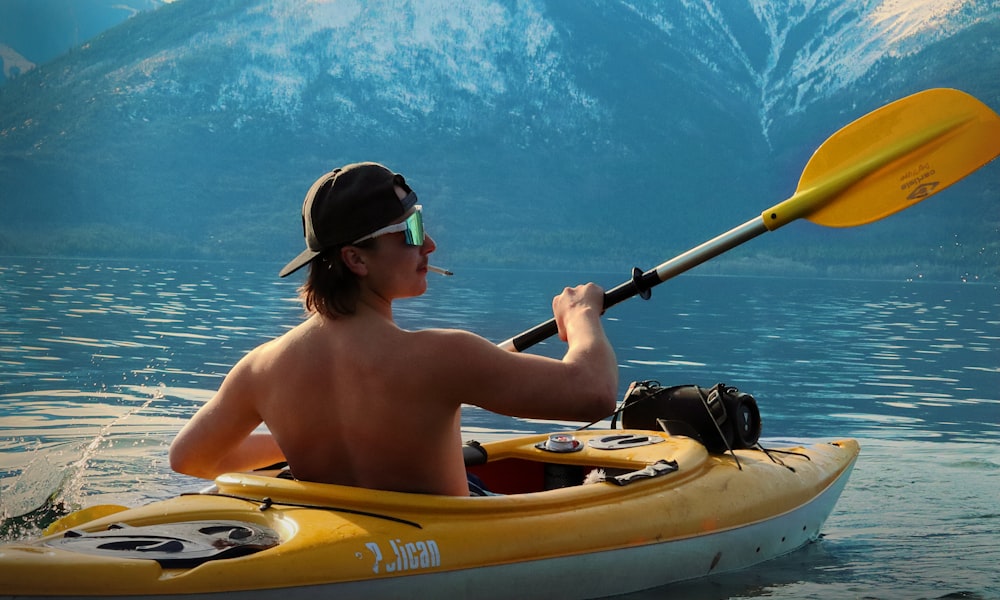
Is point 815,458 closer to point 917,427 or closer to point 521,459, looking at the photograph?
point 521,459

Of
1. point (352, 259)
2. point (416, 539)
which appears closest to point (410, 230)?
point (352, 259)

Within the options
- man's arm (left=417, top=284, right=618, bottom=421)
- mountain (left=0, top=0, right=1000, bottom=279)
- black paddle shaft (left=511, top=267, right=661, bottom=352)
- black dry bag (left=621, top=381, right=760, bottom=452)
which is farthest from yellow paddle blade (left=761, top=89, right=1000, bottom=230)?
mountain (left=0, top=0, right=1000, bottom=279)

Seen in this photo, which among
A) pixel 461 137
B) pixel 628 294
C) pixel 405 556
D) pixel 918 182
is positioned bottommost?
pixel 405 556

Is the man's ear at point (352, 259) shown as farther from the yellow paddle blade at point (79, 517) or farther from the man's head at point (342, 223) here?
the yellow paddle blade at point (79, 517)

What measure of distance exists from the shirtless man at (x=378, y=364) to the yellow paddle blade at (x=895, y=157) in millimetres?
2844

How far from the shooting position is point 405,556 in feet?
12.5

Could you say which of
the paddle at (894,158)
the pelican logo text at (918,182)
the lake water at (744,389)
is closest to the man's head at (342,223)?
the lake water at (744,389)

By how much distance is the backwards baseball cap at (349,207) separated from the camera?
3.58 m

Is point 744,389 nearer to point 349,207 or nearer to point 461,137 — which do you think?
point 349,207

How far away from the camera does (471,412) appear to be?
11531 mm

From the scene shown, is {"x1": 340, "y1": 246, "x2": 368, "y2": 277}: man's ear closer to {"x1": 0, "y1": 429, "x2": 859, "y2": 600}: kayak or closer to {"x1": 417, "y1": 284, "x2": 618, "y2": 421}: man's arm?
{"x1": 417, "y1": 284, "x2": 618, "y2": 421}: man's arm

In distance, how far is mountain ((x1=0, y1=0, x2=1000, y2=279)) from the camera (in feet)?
461

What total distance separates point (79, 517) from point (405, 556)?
1.18 metres

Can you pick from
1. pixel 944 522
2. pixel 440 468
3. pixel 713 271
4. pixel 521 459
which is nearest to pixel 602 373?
pixel 440 468
